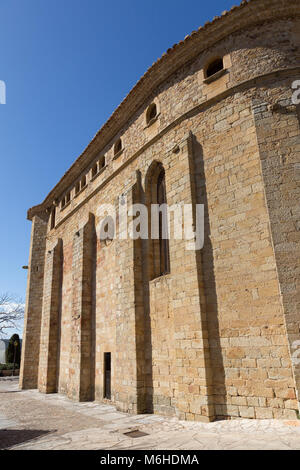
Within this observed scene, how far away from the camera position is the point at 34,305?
17.0 metres

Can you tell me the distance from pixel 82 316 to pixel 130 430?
573 centimetres

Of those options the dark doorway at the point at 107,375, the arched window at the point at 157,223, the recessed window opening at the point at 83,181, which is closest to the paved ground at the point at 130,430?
the dark doorway at the point at 107,375

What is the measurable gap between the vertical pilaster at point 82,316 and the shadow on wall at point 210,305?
5.81 metres

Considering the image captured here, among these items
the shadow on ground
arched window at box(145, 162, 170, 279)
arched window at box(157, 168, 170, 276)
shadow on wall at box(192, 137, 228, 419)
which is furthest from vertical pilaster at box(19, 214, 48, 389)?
shadow on wall at box(192, 137, 228, 419)

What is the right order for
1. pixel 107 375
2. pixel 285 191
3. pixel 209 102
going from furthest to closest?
1. pixel 107 375
2. pixel 209 102
3. pixel 285 191

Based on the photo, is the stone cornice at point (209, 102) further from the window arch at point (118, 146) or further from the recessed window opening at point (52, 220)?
the recessed window opening at point (52, 220)

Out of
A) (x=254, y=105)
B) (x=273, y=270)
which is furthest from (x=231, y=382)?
(x=254, y=105)

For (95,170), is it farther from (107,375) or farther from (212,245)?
(107,375)

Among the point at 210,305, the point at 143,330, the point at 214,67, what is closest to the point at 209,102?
the point at 214,67

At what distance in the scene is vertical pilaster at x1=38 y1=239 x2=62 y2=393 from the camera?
13.9 meters

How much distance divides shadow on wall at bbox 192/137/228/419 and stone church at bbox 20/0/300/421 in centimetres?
2

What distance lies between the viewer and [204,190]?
7.65 meters

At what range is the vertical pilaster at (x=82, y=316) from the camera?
35.9ft
